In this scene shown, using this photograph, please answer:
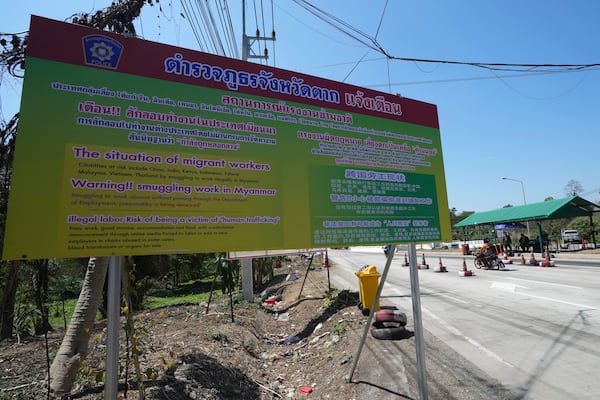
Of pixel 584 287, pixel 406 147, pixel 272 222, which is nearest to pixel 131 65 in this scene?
pixel 272 222

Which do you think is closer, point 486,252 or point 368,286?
point 368,286

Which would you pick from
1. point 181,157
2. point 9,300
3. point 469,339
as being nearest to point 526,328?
point 469,339

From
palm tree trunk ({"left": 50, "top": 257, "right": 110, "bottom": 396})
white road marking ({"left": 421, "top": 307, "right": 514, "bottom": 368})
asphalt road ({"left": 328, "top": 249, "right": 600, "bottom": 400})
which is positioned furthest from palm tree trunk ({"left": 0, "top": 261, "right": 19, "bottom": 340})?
white road marking ({"left": 421, "top": 307, "right": 514, "bottom": 368})

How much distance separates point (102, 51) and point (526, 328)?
318 inches

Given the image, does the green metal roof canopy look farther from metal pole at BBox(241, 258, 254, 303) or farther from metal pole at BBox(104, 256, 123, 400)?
metal pole at BBox(104, 256, 123, 400)

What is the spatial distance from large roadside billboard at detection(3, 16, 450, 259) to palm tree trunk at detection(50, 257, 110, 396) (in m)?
2.20

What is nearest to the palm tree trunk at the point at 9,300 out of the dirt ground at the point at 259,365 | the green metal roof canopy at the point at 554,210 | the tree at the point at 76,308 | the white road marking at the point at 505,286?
the dirt ground at the point at 259,365

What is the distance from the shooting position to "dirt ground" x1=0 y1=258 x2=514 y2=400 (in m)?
3.79

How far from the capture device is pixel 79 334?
12.4ft

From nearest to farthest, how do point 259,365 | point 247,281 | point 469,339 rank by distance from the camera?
point 259,365
point 469,339
point 247,281

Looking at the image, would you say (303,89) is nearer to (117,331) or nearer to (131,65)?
(131,65)

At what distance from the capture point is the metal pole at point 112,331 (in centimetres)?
207

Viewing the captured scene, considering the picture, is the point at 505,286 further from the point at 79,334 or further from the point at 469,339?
the point at 79,334

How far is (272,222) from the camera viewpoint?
8.64ft
